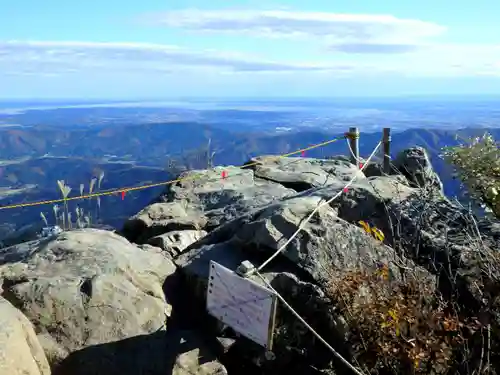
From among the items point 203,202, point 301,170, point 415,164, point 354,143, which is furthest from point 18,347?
point 354,143

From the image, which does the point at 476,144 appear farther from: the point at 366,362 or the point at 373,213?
the point at 366,362

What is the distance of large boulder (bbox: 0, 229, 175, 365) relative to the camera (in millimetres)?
5441

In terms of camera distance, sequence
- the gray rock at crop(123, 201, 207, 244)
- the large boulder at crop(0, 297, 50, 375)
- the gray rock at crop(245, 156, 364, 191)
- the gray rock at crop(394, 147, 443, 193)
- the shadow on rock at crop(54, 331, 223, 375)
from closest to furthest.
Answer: the large boulder at crop(0, 297, 50, 375) → the shadow on rock at crop(54, 331, 223, 375) → the gray rock at crop(123, 201, 207, 244) → the gray rock at crop(394, 147, 443, 193) → the gray rock at crop(245, 156, 364, 191)

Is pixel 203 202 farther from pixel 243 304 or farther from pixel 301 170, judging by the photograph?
pixel 243 304

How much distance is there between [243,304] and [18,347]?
74.5 inches

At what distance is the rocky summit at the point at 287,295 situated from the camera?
15.0 ft

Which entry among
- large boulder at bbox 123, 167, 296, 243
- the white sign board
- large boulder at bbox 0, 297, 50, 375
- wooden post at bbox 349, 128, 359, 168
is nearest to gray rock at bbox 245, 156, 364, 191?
wooden post at bbox 349, 128, 359, 168

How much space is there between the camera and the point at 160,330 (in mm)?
5676

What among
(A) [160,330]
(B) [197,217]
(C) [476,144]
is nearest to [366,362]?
(A) [160,330]

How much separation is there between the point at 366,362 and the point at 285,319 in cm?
106

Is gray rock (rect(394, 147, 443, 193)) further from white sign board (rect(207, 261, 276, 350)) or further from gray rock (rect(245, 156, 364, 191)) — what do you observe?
white sign board (rect(207, 261, 276, 350))

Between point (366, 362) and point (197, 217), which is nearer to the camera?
point (366, 362)

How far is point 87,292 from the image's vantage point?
5719 mm

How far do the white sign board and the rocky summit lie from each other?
2.34ft
